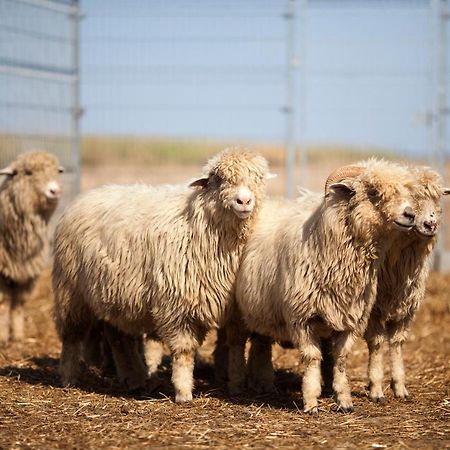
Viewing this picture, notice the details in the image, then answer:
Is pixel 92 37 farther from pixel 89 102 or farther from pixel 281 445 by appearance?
pixel 281 445

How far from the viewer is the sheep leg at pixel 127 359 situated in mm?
8102

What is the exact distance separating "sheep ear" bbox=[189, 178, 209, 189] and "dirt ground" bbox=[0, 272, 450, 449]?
162 cm

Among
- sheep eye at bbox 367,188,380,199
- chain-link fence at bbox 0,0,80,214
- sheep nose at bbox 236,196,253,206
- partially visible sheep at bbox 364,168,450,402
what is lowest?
partially visible sheep at bbox 364,168,450,402

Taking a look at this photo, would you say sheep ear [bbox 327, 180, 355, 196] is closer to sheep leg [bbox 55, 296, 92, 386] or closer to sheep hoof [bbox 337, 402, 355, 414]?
sheep hoof [bbox 337, 402, 355, 414]

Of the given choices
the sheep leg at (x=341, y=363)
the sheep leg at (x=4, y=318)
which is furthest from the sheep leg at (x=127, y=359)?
the sheep leg at (x=4, y=318)

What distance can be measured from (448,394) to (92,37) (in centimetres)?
966

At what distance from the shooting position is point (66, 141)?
50.8ft

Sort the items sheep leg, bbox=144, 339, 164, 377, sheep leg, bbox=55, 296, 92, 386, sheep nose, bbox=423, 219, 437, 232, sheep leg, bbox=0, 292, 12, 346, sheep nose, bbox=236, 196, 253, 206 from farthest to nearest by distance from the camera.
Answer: sheep leg, bbox=0, 292, 12, 346
sheep leg, bbox=144, 339, 164, 377
sheep leg, bbox=55, 296, 92, 386
sheep nose, bbox=236, 196, 253, 206
sheep nose, bbox=423, 219, 437, 232

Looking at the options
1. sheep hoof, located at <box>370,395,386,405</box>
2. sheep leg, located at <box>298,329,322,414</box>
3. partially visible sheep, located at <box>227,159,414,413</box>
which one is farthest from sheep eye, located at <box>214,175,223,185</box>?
sheep hoof, located at <box>370,395,386,405</box>

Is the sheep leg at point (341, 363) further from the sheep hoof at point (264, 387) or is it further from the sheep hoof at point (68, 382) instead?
the sheep hoof at point (68, 382)

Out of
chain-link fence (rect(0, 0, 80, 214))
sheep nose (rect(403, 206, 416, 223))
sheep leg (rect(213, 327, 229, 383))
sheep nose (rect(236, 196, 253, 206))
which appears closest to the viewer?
sheep nose (rect(403, 206, 416, 223))

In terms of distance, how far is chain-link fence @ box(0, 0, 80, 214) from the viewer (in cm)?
1438

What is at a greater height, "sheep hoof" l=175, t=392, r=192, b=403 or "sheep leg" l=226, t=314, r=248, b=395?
"sheep leg" l=226, t=314, r=248, b=395

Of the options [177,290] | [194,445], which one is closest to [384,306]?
[177,290]
